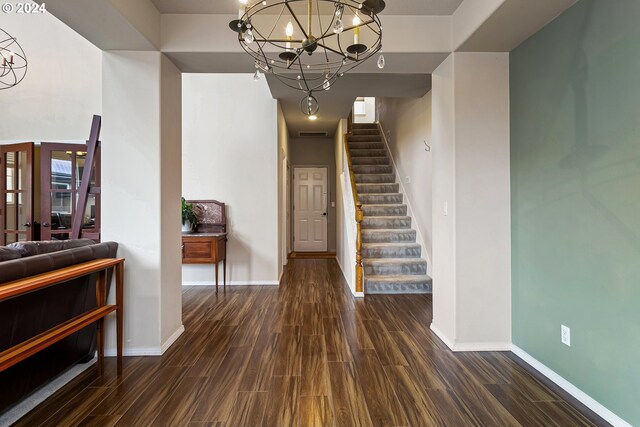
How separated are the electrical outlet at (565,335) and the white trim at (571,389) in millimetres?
236

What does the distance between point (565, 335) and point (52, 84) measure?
7.42 meters

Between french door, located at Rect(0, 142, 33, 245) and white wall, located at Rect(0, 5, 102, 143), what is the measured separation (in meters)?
0.41

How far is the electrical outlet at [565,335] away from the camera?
1910 millimetres

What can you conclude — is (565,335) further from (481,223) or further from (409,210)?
(409,210)

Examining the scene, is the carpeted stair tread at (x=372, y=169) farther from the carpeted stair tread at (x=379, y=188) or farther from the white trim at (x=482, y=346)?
the white trim at (x=482, y=346)

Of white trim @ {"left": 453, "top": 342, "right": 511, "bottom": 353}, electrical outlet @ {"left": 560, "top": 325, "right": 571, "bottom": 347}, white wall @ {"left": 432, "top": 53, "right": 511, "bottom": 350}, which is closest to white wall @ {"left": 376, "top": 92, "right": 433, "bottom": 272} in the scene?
white wall @ {"left": 432, "top": 53, "right": 511, "bottom": 350}

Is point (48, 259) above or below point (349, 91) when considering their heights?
below

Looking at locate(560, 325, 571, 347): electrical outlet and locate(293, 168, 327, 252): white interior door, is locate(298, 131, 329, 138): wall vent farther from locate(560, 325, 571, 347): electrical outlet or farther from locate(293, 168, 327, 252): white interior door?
locate(560, 325, 571, 347): electrical outlet

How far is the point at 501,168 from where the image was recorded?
2.46 meters

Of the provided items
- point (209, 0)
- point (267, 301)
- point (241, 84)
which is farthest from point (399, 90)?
point (267, 301)

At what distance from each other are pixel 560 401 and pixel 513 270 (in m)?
0.90

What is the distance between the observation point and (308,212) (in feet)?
24.0

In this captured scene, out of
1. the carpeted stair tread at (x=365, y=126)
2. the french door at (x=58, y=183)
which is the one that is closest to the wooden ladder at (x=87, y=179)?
the french door at (x=58, y=183)

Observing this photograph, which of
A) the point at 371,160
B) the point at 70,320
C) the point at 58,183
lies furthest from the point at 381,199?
the point at 58,183
